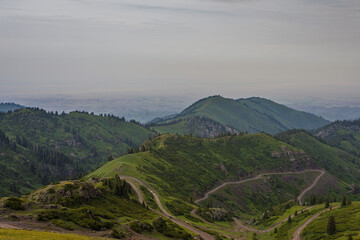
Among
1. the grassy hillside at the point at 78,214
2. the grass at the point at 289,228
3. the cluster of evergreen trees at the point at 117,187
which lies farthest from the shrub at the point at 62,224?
the grass at the point at 289,228

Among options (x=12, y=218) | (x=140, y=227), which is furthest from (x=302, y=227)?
(x=12, y=218)

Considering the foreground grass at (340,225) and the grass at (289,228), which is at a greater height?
the foreground grass at (340,225)

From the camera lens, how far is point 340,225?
119812 millimetres

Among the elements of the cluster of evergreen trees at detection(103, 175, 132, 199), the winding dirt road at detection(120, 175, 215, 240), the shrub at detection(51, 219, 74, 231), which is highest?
the shrub at detection(51, 219, 74, 231)

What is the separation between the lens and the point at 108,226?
238ft

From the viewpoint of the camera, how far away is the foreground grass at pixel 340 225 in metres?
110

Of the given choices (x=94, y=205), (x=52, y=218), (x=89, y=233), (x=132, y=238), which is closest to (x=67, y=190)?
(x=94, y=205)

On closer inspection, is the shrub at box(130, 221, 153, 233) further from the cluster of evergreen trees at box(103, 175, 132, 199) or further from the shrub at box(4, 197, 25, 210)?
the cluster of evergreen trees at box(103, 175, 132, 199)

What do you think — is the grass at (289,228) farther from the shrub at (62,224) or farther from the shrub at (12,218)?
the shrub at (12,218)

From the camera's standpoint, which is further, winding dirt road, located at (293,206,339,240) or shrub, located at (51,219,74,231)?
winding dirt road, located at (293,206,339,240)

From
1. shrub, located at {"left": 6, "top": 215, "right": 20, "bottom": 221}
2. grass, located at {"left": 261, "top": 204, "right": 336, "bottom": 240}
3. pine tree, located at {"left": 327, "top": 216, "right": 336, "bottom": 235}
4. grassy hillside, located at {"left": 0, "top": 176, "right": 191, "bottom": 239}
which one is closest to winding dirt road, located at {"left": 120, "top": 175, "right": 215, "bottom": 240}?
grassy hillside, located at {"left": 0, "top": 176, "right": 191, "bottom": 239}

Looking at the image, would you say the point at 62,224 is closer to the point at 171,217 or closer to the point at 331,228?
the point at 171,217

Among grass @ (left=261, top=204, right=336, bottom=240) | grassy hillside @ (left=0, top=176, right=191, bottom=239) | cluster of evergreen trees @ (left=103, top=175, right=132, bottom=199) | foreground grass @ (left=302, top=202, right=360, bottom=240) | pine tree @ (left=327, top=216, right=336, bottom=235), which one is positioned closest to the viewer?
grassy hillside @ (left=0, top=176, right=191, bottom=239)

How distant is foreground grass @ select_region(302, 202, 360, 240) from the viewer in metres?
110
